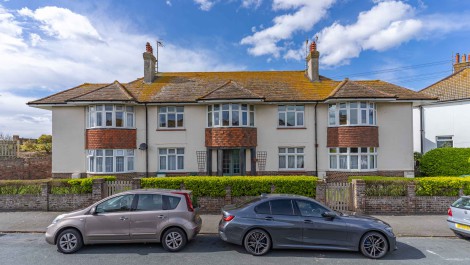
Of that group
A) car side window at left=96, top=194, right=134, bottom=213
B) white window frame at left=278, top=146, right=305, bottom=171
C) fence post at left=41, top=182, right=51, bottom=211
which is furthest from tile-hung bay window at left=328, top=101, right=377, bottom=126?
fence post at left=41, top=182, right=51, bottom=211

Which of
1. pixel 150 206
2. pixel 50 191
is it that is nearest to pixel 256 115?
pixel 150 206

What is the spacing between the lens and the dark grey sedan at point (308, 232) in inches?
246

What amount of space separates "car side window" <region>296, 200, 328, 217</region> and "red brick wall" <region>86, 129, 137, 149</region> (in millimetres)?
11694

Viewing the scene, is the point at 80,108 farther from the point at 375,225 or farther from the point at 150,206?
the point at 375,225

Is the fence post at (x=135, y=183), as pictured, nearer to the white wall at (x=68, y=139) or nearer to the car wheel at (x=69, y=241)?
the car wheel at (x=69, y=241)

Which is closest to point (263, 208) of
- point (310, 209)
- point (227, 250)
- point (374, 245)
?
point (310, 209)

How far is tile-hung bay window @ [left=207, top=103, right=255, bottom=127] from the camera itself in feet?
48.0

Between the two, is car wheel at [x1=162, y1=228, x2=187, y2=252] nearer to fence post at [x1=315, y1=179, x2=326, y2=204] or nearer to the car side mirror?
the car side mirror

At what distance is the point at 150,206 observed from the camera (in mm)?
6750

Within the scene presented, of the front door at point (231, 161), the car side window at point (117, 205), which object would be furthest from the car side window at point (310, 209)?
the front door at point (231, 161)

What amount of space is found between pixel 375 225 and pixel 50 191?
12.2 metres

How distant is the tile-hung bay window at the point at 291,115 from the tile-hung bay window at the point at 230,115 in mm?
2074

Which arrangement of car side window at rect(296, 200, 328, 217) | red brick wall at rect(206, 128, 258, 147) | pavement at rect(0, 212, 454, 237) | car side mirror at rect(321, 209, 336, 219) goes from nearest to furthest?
1. car side mirror at rect(321, 209, 336, 219)
2. car side window at rect(296, 200, 328, 217)
3. pavement at rect(0, 212, 454, 237)
4. red brick wall at rect(206, 128, 258, 147)

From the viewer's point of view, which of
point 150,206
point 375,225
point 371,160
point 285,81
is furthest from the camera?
point 285,81
